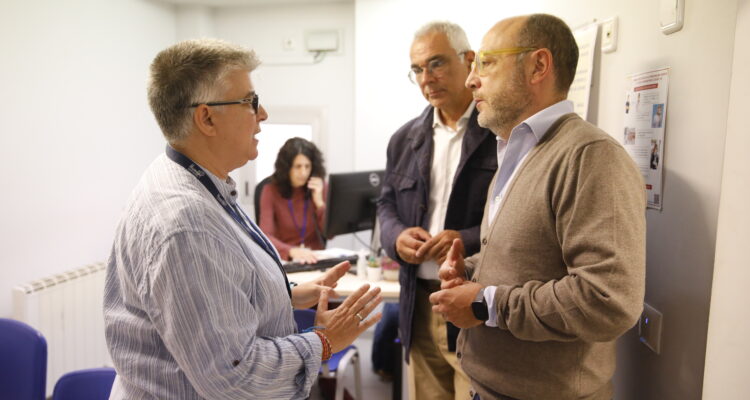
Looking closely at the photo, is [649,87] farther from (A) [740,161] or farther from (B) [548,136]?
(A) [740,161]

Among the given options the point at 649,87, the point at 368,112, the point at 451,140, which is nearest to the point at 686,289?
the point at 649,87

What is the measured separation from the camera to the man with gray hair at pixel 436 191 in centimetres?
176

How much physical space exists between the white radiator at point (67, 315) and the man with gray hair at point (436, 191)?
2087 millimetres

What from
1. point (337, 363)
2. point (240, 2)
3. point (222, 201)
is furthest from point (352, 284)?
point (240, 2)

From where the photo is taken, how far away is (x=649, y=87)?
4.35ft

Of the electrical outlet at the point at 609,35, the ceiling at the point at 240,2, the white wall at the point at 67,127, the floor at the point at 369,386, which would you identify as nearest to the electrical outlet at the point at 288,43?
the ceiling at the point at 240,2

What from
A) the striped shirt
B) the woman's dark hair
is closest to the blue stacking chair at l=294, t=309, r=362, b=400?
the striped shirt

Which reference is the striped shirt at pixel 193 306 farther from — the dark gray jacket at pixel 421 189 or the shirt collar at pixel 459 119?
the shirt collar at pixel 459 119

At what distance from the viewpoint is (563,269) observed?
1142 mm

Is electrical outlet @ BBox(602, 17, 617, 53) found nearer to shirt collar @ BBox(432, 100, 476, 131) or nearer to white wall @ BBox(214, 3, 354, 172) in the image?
shirt collar @ BBox(432, 100, 476, 131)

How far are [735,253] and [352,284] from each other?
1.88 metres

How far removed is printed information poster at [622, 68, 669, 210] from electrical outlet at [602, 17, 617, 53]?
165mm

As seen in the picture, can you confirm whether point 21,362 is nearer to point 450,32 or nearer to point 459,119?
point 459,119

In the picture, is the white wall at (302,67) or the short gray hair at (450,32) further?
the white wall at (302,67)
